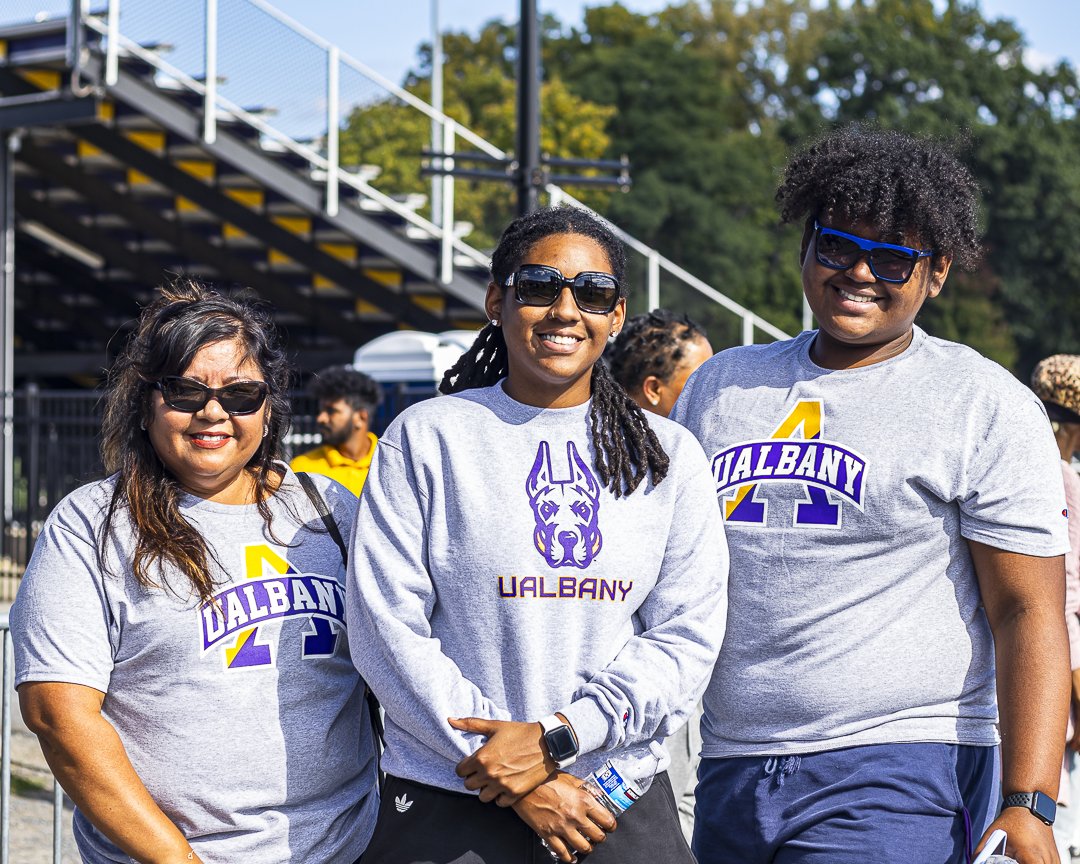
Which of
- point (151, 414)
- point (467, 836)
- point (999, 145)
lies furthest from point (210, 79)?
point (999, 145)

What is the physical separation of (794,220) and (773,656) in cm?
95

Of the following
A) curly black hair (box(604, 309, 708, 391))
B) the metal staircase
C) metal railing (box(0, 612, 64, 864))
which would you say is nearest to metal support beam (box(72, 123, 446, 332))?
the metal staircase

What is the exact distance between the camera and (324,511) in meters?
2.80

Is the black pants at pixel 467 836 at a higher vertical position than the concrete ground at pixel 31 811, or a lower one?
higher

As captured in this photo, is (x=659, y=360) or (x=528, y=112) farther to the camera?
(x=528, y=112)

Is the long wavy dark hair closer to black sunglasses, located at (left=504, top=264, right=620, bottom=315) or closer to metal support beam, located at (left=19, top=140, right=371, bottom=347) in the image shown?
black sunglasses, located at (left=504, top=264, right=620, bottom=315)

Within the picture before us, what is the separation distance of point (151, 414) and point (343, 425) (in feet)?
16.7

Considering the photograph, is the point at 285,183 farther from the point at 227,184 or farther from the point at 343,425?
the point at 343,425

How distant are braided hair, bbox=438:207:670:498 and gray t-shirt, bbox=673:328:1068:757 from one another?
28cm

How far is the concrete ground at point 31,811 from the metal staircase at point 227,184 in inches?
247

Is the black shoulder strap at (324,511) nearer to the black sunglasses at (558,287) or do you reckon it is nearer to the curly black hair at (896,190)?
the black sunglasses at (558,287)

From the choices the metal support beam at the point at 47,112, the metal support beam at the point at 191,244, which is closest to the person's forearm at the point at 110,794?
the metal support beam at the point at 47,112

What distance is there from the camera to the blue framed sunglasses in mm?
2717

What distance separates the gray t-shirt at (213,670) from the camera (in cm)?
251
